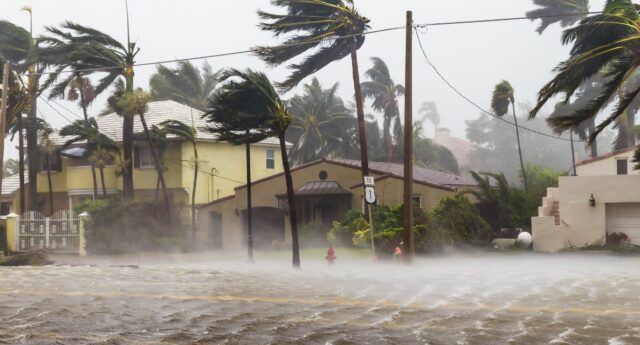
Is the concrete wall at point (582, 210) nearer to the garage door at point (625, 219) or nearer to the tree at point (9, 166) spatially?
the garage door at point (625, 219)

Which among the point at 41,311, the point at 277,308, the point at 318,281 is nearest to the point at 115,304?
the point at 41,311

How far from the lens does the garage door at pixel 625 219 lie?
28.0m

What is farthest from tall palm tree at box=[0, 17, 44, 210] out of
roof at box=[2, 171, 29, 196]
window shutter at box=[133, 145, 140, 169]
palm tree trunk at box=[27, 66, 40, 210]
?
window shutter at box=[133, 145, 140, 169]

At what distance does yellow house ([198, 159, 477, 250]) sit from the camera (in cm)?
3438

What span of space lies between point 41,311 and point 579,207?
2009 cm

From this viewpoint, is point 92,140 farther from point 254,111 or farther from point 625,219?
point 625,219

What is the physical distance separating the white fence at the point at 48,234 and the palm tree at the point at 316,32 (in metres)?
11.2

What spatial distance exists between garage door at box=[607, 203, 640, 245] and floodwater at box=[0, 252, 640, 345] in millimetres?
5441

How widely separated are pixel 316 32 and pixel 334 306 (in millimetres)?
20660

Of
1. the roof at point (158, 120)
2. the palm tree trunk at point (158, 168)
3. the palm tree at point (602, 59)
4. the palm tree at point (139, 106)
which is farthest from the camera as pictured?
the roof at point (158, 120)

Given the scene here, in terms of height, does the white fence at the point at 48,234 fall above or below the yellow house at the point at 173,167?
below

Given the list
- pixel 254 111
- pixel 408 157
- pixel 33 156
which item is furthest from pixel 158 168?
pixel 408 157

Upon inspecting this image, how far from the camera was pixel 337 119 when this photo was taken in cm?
6109

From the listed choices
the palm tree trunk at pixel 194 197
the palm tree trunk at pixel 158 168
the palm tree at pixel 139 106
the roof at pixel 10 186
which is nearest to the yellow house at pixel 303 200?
the palm tree trunk at pixel 194 197
